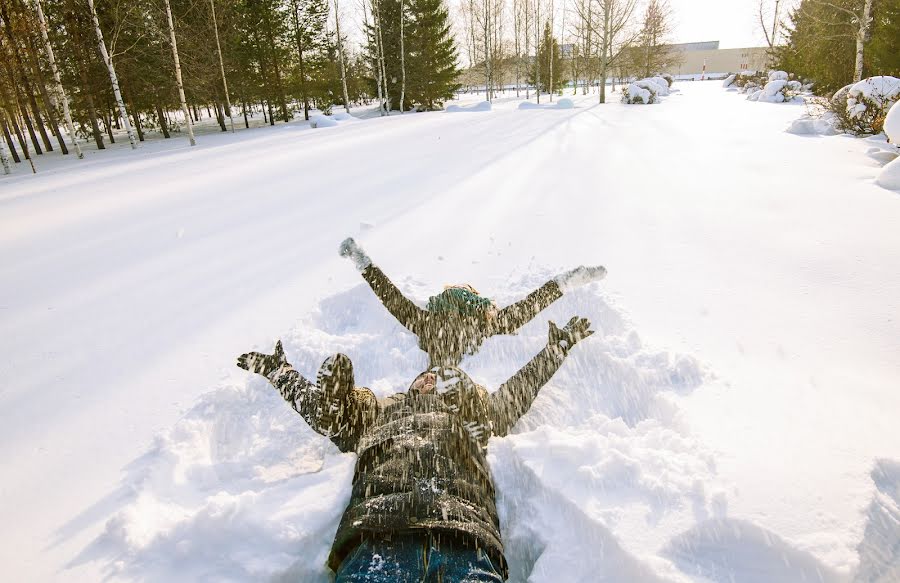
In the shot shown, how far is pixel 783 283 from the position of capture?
337cm

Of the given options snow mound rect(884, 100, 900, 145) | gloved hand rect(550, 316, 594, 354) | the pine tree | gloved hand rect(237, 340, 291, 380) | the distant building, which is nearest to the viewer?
gloved hand rect(237, 340, 291, 380)

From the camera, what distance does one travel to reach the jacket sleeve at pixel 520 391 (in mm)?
2082

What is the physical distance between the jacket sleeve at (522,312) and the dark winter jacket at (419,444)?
0.53 metres

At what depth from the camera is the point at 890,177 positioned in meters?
5.25

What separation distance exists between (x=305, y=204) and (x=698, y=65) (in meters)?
63.1

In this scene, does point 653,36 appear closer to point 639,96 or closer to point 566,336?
point 639,96

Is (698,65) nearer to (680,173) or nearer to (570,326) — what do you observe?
(680,173)

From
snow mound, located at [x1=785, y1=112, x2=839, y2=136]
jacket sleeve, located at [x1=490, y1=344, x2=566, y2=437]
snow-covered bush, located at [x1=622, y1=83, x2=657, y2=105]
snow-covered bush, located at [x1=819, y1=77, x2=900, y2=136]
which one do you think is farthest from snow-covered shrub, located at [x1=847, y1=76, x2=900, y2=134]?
snow-covered bush, located at [x1=622, y1=83, x2=657, y2=105]

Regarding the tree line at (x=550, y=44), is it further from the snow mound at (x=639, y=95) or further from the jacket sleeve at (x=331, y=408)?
the jacket sleeve at (x=331, y=408)

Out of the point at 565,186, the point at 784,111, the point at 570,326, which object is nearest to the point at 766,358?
the point at 570,326

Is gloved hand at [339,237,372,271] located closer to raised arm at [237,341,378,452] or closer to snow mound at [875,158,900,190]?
raised arm at [237,341,378,452]

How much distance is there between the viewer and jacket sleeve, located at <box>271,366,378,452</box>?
76.7 inches

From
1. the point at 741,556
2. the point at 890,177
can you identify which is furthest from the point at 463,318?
the point at 890,177

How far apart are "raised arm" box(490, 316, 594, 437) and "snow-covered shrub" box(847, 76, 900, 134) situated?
32.0 ft
